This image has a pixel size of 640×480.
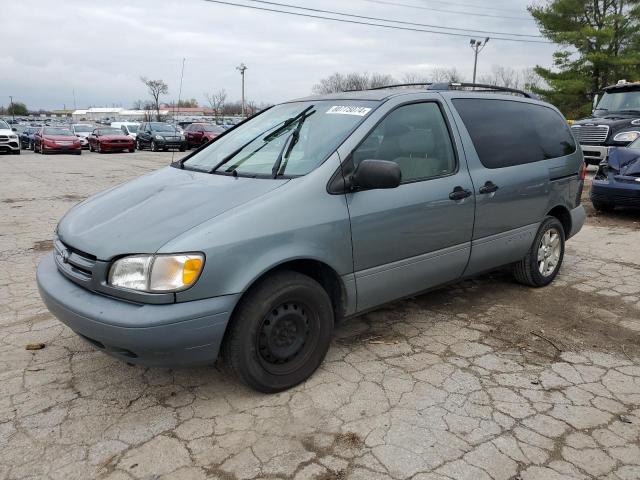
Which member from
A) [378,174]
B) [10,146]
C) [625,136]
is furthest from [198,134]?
[378,174]

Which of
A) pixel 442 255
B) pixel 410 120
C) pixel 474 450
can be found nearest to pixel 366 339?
pixel 442 255

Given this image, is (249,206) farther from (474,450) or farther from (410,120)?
(474,450)

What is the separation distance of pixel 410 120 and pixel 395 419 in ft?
6.52

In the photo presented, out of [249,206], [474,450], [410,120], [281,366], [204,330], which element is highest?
[410,120]

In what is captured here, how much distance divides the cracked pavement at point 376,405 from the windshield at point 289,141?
131cm

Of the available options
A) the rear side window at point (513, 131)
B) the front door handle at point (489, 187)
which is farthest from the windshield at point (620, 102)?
the front door handle at point (489, 187)

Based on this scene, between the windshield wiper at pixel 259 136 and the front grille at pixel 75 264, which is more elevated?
the windshield wiper at pixel 259 136

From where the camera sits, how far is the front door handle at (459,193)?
145 inches

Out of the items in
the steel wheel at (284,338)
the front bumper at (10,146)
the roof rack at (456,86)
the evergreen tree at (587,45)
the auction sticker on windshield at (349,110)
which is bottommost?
the steel wheel at (284,338)

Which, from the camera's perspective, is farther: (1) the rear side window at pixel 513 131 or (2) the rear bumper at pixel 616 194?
(2) the rear bumper at pixel 616 194

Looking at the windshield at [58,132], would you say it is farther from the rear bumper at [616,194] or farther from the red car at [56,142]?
the rear bumper at [616,194]

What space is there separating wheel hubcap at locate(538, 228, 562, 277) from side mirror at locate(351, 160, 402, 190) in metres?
2.31

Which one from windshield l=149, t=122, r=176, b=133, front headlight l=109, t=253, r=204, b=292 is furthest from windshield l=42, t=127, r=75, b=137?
front headlight l=109, t=253, r=204, b=292

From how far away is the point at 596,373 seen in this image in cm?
332
